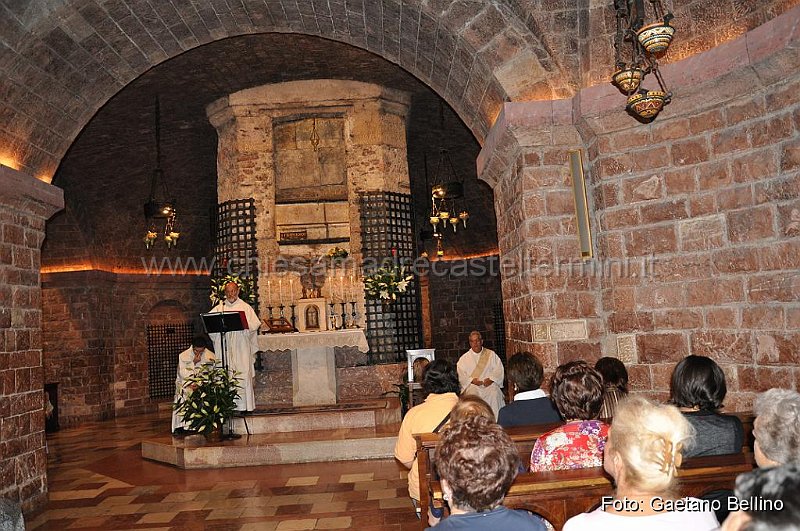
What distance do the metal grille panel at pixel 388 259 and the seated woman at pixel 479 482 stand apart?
398 inches

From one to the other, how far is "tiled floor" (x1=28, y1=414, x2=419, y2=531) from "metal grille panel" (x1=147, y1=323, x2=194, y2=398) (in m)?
8.63

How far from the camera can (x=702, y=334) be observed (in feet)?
17.0

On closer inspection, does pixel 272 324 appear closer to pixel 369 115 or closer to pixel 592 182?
pixel 369 115

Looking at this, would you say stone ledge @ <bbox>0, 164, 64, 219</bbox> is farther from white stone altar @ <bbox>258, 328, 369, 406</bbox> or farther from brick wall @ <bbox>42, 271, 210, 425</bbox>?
brick wall @ <bbox>42, 271, 210, 425</bbox>

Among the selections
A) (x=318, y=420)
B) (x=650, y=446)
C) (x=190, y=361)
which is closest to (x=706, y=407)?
(x=650, y=446)

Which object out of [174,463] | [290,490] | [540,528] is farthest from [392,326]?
[540,528]

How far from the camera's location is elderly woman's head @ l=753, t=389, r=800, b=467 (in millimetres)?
2016

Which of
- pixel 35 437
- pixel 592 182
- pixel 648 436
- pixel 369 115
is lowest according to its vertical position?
pixel 35 437

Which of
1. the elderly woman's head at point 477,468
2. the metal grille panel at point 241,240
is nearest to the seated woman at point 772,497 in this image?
the elderly woman's head at point 477,468

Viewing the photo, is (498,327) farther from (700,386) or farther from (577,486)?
(577,486)

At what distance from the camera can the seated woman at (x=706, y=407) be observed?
299 cm

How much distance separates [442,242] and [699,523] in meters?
18.9

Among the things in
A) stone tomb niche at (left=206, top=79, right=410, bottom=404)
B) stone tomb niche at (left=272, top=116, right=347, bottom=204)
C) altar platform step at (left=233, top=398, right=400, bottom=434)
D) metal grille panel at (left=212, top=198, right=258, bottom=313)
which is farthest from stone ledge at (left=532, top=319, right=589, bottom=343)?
stone tomb niche at (left=272, top=116, right=347, bottom=204)

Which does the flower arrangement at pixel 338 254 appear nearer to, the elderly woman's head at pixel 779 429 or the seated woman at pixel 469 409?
the seated woman at pixel 469 409
